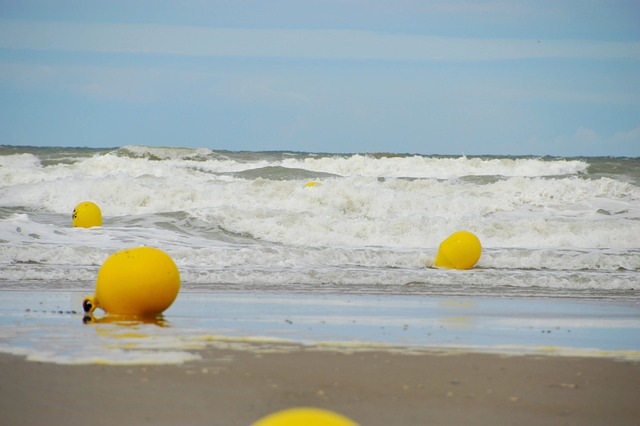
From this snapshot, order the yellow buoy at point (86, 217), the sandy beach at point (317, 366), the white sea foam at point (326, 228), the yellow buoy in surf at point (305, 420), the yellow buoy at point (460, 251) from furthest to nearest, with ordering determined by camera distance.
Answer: the yellow buoy at point (86, 217)
the yellow buoy at point (460, 251)
the white sea foam at point (326, 228)
the sandy beach at point (317, 366)
the yellow buoy in surf at point (305, 420)

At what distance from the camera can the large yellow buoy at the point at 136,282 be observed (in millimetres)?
8812

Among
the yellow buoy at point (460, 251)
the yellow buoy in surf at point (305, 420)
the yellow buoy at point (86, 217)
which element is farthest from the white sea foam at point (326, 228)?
the yellow buoy in surf at point (305, 420)

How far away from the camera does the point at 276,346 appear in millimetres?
7637

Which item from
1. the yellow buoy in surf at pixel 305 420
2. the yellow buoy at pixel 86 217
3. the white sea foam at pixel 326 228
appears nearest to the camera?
the yellow buoy in surf at pixel 305 420

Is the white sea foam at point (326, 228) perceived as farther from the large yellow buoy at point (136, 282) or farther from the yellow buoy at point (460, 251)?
the large yellow buoy at point (136, 282)

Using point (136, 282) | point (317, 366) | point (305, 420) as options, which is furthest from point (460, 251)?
point (305, 420)

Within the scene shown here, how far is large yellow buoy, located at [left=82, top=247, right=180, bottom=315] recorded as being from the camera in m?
8.81

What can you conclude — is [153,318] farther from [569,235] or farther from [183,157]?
[183,157]

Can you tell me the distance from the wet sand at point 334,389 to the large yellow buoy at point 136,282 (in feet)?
5.81

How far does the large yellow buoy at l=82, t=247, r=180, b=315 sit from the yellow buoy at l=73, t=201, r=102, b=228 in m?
11.3

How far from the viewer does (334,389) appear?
19.6 ft

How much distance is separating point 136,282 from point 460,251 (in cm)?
824

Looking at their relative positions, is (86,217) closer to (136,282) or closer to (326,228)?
(326,228)

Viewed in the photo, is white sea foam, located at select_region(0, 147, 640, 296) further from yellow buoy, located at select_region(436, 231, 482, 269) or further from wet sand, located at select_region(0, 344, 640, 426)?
wet sand, located at select_region(0, 344, 640, 426)
